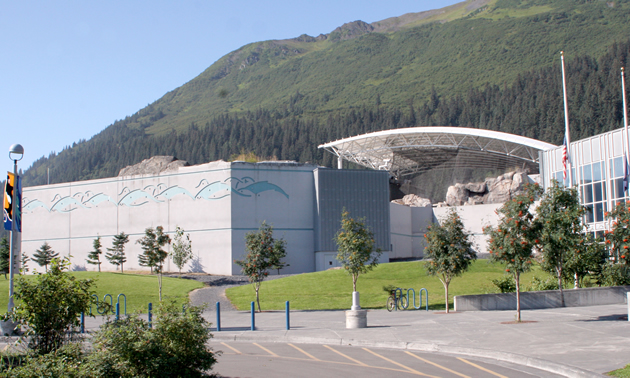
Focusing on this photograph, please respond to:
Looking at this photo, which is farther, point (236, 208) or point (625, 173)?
point (236, 208)

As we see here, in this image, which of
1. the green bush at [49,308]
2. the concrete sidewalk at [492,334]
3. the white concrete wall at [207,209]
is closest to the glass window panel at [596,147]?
the concrete sidewalk at [492,334]

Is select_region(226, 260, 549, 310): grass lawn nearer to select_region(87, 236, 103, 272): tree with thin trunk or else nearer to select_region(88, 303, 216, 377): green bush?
select_region(88, 303, 216, 377): green bush

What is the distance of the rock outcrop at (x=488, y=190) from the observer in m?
69.8

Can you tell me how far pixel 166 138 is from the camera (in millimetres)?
169125

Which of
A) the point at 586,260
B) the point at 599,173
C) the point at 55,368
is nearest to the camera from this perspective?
the point at 55,368

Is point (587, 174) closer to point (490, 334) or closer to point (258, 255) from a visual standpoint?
point (258, 255)

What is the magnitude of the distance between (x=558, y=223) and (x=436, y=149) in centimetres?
5093

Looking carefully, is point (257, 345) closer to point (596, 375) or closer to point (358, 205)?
point (596, 375)

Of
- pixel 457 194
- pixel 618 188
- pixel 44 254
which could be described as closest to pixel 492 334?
pixel 618 188

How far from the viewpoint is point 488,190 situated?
74750 millimetres

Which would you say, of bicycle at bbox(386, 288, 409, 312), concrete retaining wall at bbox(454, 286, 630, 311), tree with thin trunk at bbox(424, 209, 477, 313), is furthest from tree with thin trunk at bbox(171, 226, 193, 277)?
concrete retaining wall at bbox(454, 286, 630, 311)

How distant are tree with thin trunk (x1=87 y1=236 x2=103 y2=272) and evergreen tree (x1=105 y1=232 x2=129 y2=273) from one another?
98 centimetres

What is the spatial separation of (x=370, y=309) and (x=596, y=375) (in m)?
17.8

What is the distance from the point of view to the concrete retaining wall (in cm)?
2439
